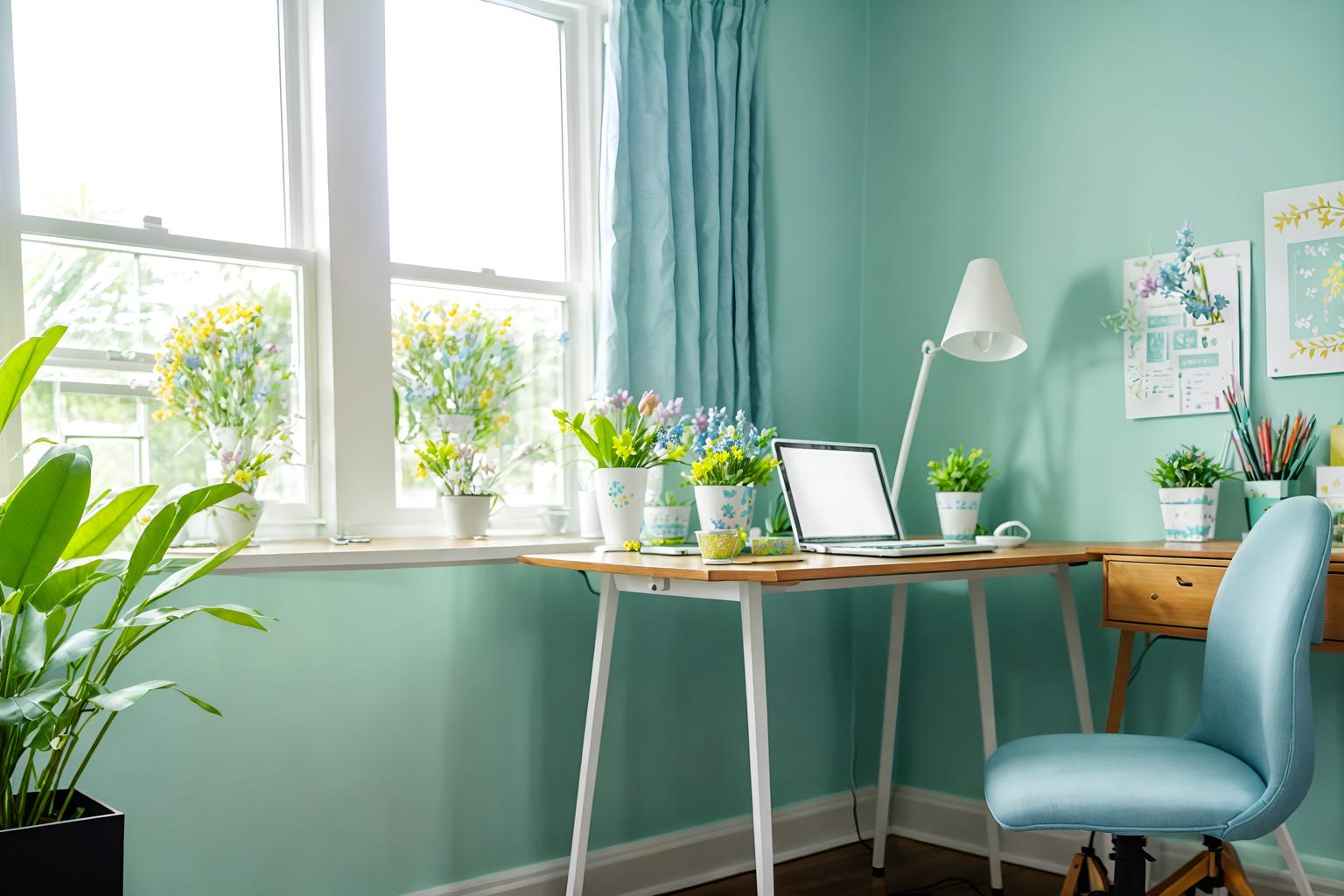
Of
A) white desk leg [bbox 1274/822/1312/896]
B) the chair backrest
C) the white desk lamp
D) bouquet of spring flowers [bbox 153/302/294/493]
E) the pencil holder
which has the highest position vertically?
the white desk lamp

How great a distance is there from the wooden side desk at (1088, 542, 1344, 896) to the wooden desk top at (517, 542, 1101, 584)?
0.09 metres

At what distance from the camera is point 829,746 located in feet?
10.4

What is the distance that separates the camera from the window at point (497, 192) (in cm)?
258

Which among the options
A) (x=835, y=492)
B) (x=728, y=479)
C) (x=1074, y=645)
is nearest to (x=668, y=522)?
(x=728, y=479)

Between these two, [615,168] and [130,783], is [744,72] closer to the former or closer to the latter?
[615,168]

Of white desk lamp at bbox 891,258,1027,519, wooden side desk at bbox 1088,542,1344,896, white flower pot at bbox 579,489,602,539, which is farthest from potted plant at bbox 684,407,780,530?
wooden side desk at bbox 1088,542,1344,896

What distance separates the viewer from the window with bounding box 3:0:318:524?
6.96 ft

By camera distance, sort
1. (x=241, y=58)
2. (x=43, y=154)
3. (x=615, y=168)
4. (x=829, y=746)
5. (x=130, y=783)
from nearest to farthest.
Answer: (x=130, y=783)
(x=43, y=154)
(x=241, y=58)
(x=615, y=168)
(x=829, y=746)

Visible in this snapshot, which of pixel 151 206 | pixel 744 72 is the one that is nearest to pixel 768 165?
pixel 744 72

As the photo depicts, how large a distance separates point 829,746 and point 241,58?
7.54 ft

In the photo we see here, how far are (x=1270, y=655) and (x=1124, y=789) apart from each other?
0.30 m

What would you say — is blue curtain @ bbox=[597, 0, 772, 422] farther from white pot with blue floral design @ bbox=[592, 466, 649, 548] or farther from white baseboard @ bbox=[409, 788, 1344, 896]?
white baseboard @ bbox=[409, 788, 1344, 896]

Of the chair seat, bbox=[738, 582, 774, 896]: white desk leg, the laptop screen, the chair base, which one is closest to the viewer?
the chair seat

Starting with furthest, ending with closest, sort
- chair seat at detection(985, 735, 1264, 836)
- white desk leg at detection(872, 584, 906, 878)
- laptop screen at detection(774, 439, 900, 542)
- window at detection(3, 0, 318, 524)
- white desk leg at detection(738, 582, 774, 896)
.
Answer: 1. white desk leg at detection(872, 584, 906, 878)
2. laptop screen at detection(774, 439, 900, 542)
3. window at detection(3, 0, 318, 524)
4. white desk leg at detection(738, 582, 774, 896)
5. chair seat at detection(985, 735, 1264, 836)
